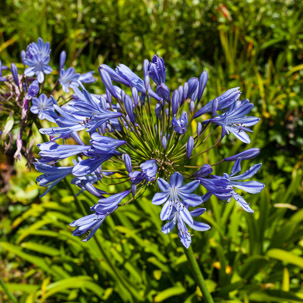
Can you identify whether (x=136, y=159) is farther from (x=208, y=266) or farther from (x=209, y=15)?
(x=209, y=15)

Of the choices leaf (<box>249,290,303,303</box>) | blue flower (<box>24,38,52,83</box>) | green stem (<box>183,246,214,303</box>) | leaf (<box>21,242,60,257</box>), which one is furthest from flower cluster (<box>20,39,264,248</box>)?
leaf (<box>21,242,60,257</box>)

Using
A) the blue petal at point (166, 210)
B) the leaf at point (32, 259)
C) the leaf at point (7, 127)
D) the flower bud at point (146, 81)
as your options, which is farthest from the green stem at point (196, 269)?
the leaf at point (32, 259)

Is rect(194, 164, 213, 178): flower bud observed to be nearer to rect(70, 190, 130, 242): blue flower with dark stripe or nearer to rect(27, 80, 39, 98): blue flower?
rect(70, 190, 130, 242): blue flower with dark stripe

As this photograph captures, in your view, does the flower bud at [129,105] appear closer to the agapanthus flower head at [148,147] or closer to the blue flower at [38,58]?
the agapanthus flower head at [148,147]

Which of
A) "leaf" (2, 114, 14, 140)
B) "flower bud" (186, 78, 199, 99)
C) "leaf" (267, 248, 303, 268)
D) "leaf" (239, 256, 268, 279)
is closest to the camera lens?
"flower bud" (186, 78, 199, 99)

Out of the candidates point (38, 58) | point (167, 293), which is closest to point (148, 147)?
point (38, 58)

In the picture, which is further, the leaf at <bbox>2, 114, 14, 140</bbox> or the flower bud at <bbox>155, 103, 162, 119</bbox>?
the leaf at <bbox>2, 114, 14, 140</bbox>

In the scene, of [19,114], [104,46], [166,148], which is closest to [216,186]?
[166,148]
